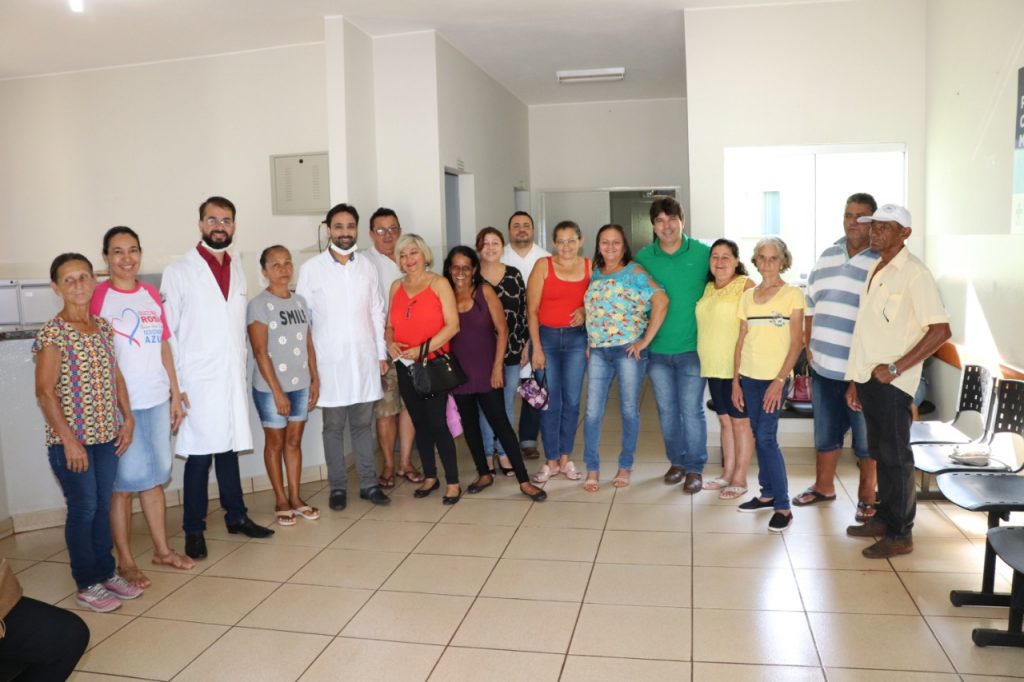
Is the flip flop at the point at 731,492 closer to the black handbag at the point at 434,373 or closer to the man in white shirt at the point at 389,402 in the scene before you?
the black handbag at the point at 434,373

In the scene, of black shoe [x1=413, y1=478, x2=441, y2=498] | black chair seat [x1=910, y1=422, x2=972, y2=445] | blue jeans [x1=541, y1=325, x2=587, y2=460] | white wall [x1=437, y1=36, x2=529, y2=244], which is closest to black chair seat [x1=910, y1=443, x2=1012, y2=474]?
black chair seat [x1=910, y1=422, x2=972, y2=445]

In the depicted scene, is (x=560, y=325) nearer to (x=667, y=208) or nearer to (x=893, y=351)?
(x=667, y=208)

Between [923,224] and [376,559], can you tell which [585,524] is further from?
[923,224]

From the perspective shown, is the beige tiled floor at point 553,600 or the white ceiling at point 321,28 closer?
the beige tiled floor at point 553,600

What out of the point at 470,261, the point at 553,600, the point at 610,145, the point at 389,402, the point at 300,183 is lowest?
the point at 553,600

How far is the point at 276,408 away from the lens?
4184 millimetres

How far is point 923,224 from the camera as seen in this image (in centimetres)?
544

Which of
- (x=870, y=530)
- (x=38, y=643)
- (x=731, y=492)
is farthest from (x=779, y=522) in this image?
(x=38, y=643)

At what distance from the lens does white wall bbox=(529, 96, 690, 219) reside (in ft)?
31.0

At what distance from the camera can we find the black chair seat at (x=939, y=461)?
3.55 m

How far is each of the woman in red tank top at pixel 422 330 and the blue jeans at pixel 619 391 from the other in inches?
31.3

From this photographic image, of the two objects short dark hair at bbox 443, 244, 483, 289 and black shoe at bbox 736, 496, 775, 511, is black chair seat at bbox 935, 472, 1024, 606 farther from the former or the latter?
short dark hair at bbox 443, 244, 483, 289

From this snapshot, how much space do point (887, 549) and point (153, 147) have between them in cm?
617

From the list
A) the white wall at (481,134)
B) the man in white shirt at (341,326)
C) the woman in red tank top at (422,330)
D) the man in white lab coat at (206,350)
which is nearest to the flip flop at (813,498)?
the woman in red tank top at (422,330)
